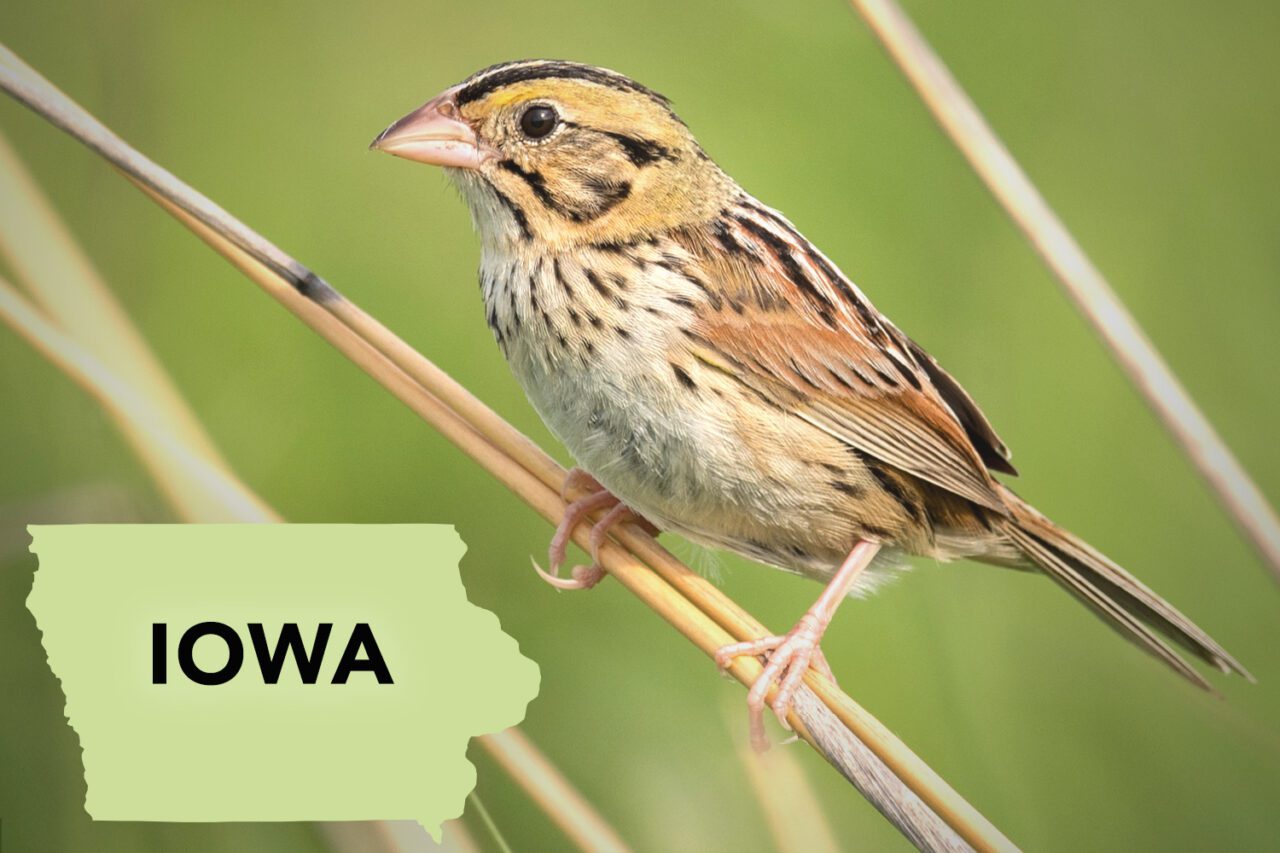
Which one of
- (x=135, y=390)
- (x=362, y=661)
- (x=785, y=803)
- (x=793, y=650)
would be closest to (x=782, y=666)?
(x=793, y=650)

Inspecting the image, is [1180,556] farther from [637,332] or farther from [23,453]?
[23,453]

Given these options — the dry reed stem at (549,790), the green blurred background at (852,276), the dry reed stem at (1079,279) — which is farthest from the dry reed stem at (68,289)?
the dry reed stem at (1079,279)

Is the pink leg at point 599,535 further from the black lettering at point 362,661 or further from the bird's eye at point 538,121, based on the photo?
the bird's eye at point 538,121

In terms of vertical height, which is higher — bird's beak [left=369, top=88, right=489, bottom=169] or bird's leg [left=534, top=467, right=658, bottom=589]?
bird's beak [left=369, top=88, right=489, bottom=169]

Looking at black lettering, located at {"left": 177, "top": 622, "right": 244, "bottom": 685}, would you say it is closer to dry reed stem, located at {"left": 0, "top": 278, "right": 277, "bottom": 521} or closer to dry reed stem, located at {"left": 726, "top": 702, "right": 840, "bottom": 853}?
dry reed stem, located at {"left": 0, "top": 278, "right": 277, "bottom": 521}

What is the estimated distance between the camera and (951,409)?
1.69 meters

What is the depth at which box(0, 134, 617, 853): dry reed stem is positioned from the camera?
4.74ft

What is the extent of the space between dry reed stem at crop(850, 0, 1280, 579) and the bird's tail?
18cm

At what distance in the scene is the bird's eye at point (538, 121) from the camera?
1.52 metres

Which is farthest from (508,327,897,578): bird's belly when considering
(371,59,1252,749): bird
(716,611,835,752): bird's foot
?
(716,611,835,752): bird's foot

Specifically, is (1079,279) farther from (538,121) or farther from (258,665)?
(258,665)

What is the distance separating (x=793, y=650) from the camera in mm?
1600

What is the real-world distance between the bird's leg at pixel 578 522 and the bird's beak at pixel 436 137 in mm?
398

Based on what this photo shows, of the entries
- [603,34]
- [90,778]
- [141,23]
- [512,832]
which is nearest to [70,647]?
[90,778]
